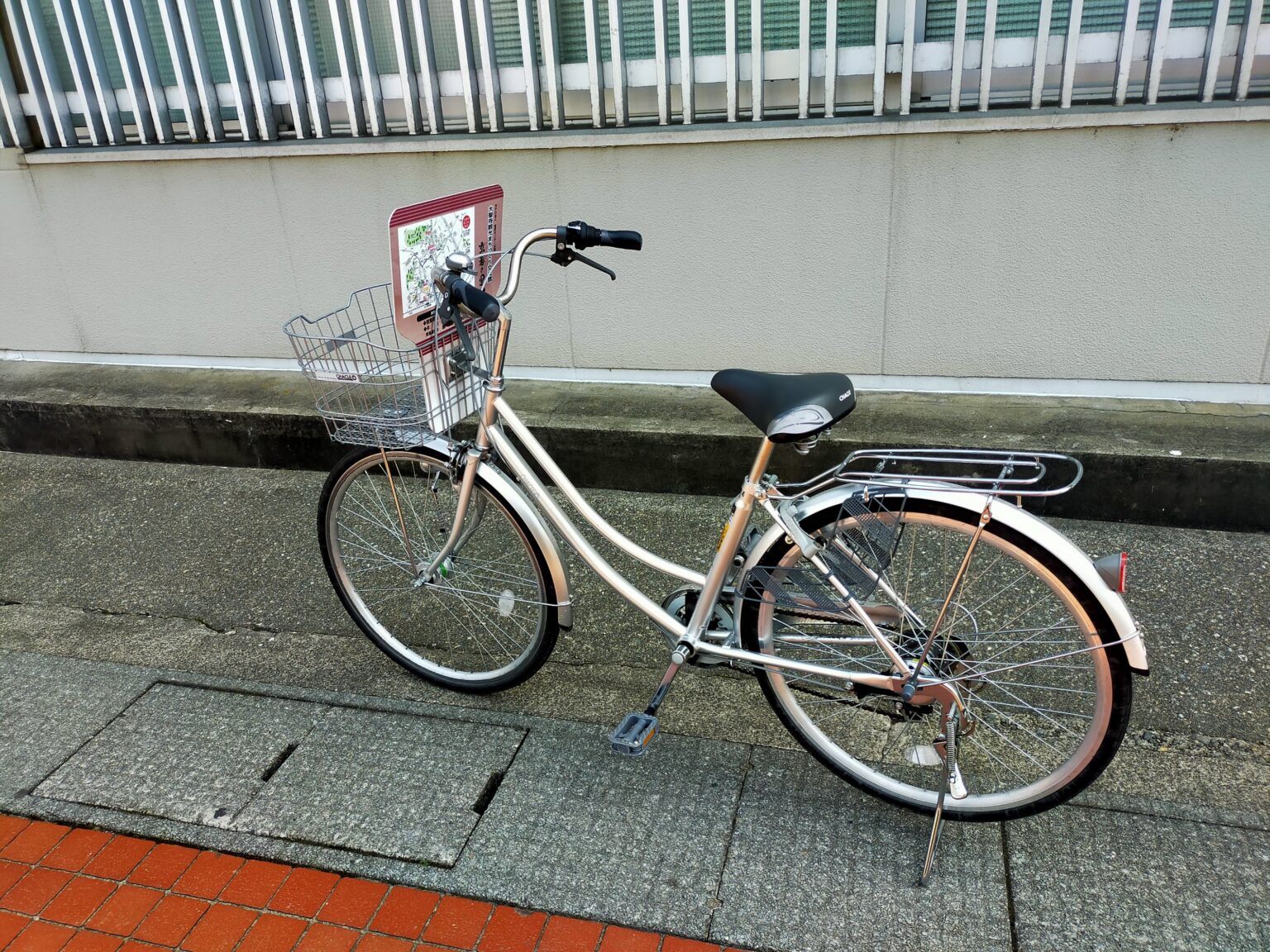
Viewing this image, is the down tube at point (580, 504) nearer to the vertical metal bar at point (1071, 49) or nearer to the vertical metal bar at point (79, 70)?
the vertical metal bar at point (1071, 49)

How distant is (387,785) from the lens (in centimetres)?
285

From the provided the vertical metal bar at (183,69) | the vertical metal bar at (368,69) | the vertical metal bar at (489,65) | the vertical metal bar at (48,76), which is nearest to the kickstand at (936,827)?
the vertical metal bar at (489,65)

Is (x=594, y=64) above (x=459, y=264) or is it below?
above

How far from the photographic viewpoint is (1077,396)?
14.7 feet

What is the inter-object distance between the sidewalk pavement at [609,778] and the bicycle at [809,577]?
0.17 meters

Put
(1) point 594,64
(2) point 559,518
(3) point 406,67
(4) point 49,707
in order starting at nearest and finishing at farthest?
1. (2) point 559,518
2. (4) point 49,707
3. (1) point 594,64
4. (3) point 406,67

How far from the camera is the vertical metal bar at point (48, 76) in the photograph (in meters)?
5.06

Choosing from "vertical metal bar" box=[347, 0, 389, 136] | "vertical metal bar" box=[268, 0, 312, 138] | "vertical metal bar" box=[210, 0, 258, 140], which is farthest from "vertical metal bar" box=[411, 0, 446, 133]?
"vertical metal bar" box=[210, 0, 258, 140]

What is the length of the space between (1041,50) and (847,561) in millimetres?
2857

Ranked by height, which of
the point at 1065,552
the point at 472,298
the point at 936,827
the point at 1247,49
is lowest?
the point at 936,827

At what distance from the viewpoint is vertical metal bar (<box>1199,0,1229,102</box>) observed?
3766mm

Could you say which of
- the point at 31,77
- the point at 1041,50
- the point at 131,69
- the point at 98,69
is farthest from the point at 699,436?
the point at 31,77

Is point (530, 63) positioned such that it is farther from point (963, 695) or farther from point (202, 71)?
point (963, 695)

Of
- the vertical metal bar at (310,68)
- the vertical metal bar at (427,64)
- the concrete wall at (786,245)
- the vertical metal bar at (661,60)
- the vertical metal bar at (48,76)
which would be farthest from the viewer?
the vertical metal bar at (48,76)
